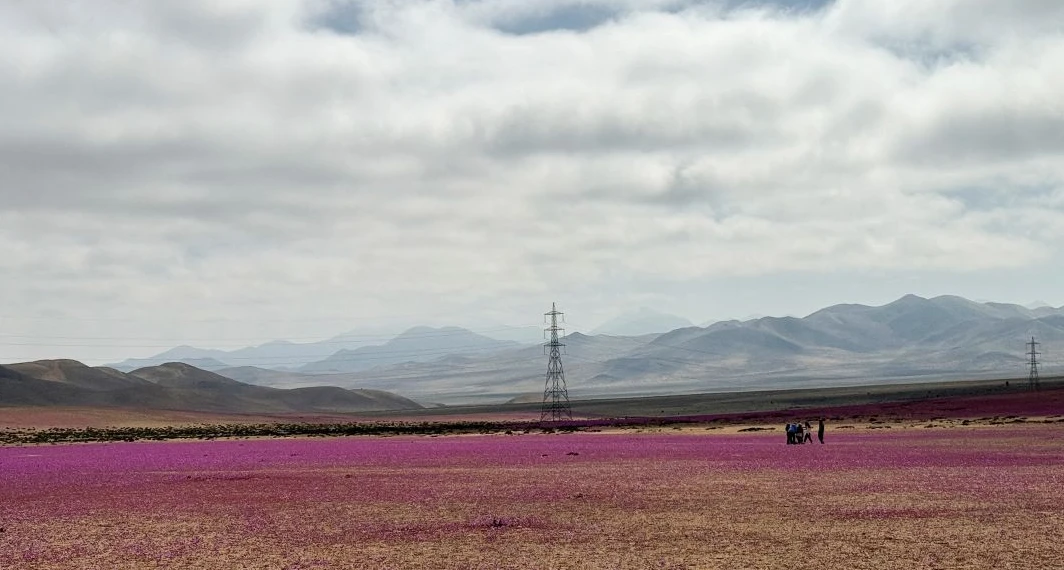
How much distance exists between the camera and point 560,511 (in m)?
24.4

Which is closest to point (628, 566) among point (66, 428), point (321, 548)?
point (321, 548)

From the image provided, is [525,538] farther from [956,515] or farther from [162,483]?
[162,483]

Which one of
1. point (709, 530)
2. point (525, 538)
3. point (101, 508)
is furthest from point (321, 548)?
point (101, 508)

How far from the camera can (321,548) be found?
19781 mm

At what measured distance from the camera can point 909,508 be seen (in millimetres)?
23391

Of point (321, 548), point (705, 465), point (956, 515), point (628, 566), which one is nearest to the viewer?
point (628, 566)

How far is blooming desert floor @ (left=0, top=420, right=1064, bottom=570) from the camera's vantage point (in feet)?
60.2

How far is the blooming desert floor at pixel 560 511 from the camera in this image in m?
18.4

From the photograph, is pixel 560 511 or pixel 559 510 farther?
pixel 559 510

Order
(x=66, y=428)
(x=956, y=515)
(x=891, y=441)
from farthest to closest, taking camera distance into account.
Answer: (x=66, y=428), (x=891, y=441), (x=956, y=515)

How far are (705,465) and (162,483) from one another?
19.7m

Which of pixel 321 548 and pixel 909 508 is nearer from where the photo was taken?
pixel 321 548

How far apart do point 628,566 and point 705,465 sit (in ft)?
68.3

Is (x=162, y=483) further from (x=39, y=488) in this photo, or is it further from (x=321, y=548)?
(x=321, y=548)
